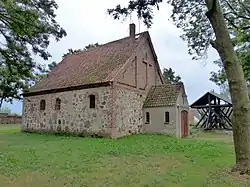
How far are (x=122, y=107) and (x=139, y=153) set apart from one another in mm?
7758

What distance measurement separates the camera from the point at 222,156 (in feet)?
40.6

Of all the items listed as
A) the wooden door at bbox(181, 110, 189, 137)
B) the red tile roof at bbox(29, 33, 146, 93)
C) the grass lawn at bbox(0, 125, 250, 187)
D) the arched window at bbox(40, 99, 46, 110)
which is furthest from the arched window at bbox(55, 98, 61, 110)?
the grass lawn at bbox(0, 125, 250, 187)

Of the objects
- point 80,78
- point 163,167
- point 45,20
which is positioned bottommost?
point 163,167

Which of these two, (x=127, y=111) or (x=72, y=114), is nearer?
(x=127, y=111)

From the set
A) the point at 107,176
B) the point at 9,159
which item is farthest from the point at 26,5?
the point at 107,176

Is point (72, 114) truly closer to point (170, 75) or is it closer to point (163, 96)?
point (163, 96)

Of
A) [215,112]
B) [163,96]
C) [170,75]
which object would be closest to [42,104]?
[163,96]

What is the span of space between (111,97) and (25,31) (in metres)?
7.94

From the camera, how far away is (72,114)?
2105cm

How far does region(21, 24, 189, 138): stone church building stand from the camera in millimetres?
19406

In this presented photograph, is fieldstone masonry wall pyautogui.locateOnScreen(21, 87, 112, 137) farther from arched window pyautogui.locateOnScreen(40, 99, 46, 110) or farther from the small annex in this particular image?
the small annex

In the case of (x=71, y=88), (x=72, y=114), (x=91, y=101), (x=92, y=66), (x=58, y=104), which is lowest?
(x=72, y=114)

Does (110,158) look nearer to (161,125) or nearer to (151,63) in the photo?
(161,125)

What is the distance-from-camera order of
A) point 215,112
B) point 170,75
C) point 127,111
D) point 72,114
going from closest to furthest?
1. point 127,111
2. point 72,114
3. point 215,112
4. point 170,75
